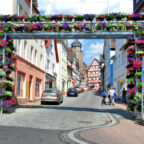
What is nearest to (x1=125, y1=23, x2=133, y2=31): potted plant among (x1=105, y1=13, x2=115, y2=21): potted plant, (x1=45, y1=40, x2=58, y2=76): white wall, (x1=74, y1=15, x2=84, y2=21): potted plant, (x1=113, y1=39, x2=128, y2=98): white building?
(x1=105, y1=13, x2=115, y2=21): potted plant

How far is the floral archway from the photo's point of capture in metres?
11.1

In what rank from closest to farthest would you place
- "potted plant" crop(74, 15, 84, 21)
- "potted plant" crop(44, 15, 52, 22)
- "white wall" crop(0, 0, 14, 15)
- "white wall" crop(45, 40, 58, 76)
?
"potted plant" crop(74, 15, 84, 21), "potted plant" crop(44, 15, 52, 22), "white wall" crop(0, 0, 14, 15), "white wall" crop(45, 40, 58, 76)

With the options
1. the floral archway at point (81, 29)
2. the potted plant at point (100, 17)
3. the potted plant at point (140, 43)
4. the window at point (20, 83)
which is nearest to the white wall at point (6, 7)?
the window at point (20, 83)

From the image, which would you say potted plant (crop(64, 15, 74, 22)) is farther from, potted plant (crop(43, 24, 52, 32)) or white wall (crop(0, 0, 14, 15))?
white wall (crop(0, 0, 14, 15))

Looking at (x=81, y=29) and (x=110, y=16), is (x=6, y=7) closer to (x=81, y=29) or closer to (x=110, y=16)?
(x=81, y=29)

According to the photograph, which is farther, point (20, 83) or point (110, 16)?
point (20, 83)

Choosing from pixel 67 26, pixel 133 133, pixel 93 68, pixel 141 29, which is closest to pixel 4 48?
pixel 67 26

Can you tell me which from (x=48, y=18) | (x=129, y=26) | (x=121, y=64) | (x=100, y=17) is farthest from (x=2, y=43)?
(x=121, y=64)

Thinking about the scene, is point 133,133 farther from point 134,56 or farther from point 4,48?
point 4,48

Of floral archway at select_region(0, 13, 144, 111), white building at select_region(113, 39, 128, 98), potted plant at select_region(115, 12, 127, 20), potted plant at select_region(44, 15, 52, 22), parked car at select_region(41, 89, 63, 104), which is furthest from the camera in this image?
white building at select_region(113, 39, 128, 98)

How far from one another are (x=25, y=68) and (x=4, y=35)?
9554mm

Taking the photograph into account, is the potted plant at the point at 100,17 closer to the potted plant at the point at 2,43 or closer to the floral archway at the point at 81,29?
the floral archway at the point at 81,29

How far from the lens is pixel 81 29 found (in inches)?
461

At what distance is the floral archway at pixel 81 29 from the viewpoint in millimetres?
11086
